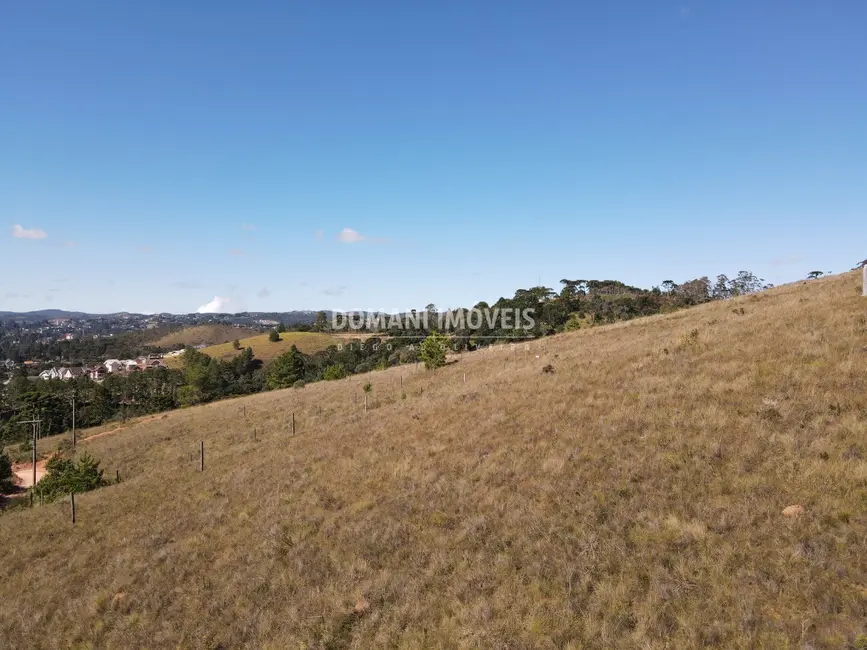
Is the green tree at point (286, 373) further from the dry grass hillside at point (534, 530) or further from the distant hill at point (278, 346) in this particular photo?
the dry grass hillside at point (534, 530)

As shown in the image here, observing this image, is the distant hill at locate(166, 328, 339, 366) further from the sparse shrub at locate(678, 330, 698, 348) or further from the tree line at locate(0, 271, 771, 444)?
the sparse shrub at locate(678, 330, 698, 348)

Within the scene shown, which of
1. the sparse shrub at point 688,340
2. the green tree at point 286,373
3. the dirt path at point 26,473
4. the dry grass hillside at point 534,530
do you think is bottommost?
the dirt path at point 26,473

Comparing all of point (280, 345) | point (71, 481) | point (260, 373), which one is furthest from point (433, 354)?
point (280, 345)

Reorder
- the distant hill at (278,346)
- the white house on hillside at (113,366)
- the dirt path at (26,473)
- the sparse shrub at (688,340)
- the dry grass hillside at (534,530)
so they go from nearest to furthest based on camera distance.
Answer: the dry grass hillside at (534,530) → the sparse shrub at (688,340) → the dirt path at (26,473) → the distant hill at (278,346) → the white house on hillside at (113,366)

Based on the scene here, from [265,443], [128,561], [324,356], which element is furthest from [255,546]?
[324,356]

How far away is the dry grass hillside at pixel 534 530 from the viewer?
727 cm

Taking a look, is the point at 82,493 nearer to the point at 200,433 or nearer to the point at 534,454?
the point at 200,433

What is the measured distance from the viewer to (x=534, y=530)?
9812 mm

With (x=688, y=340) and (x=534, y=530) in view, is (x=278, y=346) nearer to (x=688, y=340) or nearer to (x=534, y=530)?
(x=688, y=340)

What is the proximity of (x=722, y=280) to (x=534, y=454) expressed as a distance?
438ft

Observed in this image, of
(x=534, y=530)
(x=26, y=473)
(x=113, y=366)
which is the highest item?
(x=534, y=530)

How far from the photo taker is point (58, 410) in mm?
75625

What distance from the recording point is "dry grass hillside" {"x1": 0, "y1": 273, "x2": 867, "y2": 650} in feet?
23.9

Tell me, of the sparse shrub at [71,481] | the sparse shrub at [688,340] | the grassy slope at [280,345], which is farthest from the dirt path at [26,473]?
the grassy slope at [280,345]
